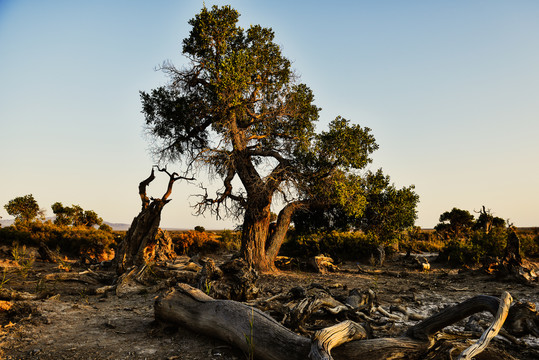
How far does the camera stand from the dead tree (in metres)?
11.7

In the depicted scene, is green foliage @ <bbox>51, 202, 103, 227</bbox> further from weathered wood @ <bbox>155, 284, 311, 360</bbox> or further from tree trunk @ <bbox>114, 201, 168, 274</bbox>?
weathered wood @ <bbox>155, 284, 311, 360</bbox>

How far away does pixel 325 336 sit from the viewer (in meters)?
3.47

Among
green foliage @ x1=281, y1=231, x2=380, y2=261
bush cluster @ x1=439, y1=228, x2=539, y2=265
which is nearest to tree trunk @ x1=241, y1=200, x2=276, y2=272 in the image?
green foliage @ x1=281, y1=231, x2=380, y2=261

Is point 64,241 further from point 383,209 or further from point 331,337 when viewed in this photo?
point 331,337

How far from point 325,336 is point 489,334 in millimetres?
1629

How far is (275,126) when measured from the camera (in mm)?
14047

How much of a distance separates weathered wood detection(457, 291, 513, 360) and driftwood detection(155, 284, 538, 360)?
203 mm

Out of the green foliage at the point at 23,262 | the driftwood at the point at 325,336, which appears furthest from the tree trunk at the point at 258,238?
the driftwood at the point at 325,336

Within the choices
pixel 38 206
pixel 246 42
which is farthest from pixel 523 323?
pixel 38 206

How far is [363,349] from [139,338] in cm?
347

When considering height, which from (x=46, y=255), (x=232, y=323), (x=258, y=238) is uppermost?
(x=258, y=238)

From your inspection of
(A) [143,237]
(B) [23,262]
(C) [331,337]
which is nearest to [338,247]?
(A) [143,237]

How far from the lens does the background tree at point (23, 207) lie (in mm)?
33638

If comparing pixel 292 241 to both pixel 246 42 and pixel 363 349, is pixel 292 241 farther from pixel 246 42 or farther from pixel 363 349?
pixel 363 349
